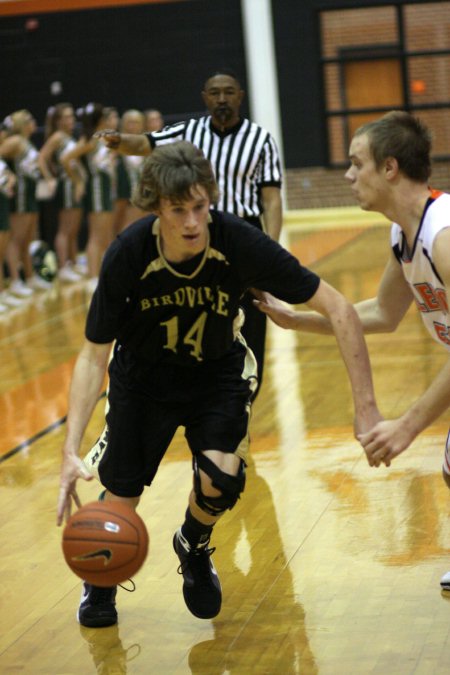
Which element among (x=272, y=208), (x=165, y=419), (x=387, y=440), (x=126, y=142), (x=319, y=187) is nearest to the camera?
(x=387, y=440)

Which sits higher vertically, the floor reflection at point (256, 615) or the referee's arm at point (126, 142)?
the referee's arm at point (126, 142)

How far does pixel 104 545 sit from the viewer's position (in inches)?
132

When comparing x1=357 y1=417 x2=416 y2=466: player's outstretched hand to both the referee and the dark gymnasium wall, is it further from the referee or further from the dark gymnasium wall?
the dark gymnasium wall

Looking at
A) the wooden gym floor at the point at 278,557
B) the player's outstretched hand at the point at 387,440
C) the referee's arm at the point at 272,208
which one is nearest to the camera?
the player's outstretched hand at the point at 387,440

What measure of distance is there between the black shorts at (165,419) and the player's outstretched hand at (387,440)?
529 mm

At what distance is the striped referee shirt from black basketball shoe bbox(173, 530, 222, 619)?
2551 mm

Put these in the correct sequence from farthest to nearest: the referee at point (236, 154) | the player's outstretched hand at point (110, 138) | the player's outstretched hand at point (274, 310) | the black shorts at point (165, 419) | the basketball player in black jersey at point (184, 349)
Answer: the referee at point (236, 154)
the player's outstretched hand at point (110, 138)
the player's outstretched hand at point (274, 310)
the black shorts at point (165, 419)
the basketball player in black jersey at point (184, 349)

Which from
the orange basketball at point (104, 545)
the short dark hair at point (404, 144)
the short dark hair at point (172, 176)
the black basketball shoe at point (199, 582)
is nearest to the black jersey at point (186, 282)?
the short dark hair at point (172, 176)

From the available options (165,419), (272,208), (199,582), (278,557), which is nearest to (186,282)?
(165,419)

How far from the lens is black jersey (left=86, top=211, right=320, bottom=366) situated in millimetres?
3490

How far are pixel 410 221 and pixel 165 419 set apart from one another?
39.5 inches

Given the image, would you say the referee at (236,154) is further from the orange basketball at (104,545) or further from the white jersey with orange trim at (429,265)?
the orange basketball at (104,545)

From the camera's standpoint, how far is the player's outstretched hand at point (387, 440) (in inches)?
131

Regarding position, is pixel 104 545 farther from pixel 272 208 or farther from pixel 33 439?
pixel 33 439
